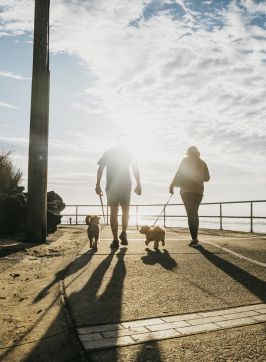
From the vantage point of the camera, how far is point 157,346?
7.70ft

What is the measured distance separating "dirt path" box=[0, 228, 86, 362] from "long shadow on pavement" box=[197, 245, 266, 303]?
72.8 inches

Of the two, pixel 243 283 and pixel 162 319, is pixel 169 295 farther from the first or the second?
pixel 243 283

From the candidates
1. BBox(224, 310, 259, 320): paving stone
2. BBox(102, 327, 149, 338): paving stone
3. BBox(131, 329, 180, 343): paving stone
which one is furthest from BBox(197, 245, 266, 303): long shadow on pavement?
BBox(102, 327, 149, 338): paving stone

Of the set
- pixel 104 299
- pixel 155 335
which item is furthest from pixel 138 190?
pixel 155 335

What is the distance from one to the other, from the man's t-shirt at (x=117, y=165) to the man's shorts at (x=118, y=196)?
3.0 inches

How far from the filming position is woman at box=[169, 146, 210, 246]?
8086mm

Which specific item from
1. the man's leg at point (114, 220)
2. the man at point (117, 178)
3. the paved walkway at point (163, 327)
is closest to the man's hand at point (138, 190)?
the man at point (117, 178)

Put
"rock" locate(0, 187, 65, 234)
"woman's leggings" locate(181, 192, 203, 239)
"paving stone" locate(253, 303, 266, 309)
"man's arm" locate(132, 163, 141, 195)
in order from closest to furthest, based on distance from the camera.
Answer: "paving stone" locate(253, 303, 266, 309) → "man's arm" locate(132, 163, 141, 195) → "woman's leggings" locate(181, 192, 203, 239) → "rock" locate(0, 187, 65, 234)

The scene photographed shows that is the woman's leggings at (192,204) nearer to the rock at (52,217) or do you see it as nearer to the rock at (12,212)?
the rock at (12,212)

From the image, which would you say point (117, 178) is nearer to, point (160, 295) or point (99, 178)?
point (99, 178)

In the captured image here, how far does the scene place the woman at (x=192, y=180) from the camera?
8.09 meters

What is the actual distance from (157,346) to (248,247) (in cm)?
517

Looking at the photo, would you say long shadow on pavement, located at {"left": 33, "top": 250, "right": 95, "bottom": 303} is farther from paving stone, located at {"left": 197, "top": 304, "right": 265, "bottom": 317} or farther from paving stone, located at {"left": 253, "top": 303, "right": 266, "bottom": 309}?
paving stone, located at {"left": 253, "top": 303, "right": 266, "bottom": 309}

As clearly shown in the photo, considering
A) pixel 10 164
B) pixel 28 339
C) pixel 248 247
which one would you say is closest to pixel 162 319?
pixel 28 339
